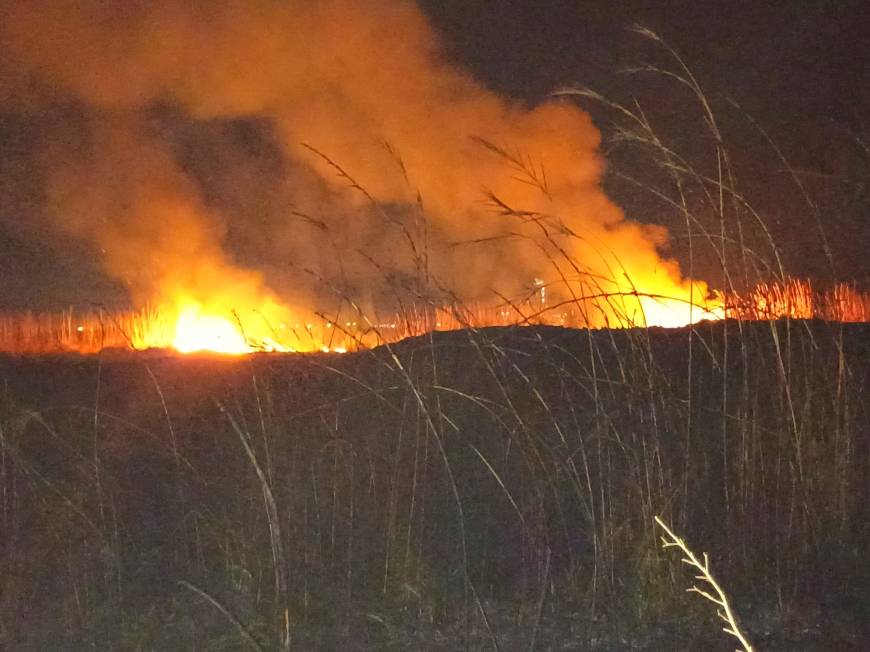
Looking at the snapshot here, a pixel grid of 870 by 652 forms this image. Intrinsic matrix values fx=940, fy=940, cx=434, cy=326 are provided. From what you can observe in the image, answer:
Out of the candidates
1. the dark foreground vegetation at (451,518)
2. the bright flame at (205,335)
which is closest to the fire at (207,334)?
Answer: the bright flame at (205,335)

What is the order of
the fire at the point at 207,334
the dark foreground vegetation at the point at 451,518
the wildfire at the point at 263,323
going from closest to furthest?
the dark foreground vegetation at the point at 451,518 → the wildfire at the point at 263,323 → the fire at the point at 207,334

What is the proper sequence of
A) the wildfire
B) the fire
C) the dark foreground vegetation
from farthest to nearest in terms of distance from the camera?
the fire, the wildfire, the dark foreground vegetation

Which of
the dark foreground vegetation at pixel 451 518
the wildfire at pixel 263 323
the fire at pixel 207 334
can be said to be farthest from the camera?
the fire at pixel 207 334

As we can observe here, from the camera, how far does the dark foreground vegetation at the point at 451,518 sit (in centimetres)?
465

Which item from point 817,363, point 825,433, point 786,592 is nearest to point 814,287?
point 817,363

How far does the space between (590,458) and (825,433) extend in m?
1.45

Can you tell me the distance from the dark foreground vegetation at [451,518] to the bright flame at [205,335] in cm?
211

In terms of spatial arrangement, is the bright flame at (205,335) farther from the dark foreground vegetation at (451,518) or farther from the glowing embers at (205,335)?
the dark foreground vegetation at (451,518)

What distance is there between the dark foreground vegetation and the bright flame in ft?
6.92

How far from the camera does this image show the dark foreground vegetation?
15.3 ft

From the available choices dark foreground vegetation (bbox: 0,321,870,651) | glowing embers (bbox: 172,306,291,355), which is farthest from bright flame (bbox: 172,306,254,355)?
dark foreground vegetation (bbox: 0,321,870,651)

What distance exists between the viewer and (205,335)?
9.91 meters

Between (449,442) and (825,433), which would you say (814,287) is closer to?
(825,433)

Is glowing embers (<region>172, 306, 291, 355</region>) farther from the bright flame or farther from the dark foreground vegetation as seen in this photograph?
the dark foreground vegetation
